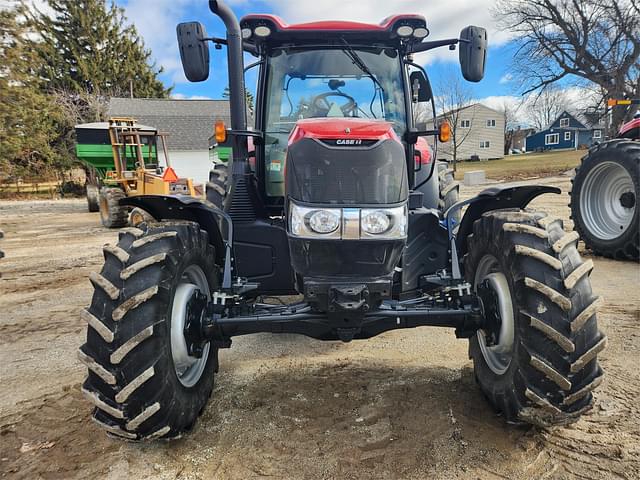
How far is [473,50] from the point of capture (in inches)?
129

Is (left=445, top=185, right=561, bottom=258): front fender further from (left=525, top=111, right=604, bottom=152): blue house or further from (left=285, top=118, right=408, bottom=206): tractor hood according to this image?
(left=525, top=111, right=604, bottom=152): blue house

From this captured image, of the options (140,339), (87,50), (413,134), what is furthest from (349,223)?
(87,50)

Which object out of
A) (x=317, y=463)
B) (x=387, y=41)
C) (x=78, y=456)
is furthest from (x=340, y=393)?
(x=387, y=41)

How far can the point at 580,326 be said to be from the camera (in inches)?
89.2

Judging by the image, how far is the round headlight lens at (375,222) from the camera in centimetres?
239

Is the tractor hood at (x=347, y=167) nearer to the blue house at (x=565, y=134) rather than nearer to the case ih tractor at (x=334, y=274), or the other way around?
the case ih tractor at (x=334, y=274)

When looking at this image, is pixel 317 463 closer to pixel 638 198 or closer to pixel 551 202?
pixel 638 198

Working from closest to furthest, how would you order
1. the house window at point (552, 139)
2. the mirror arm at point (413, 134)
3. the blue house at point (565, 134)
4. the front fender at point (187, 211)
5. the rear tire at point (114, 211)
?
the front fender at point (187, 211) < the mirror arm at point (413, 134) < the rear tire at point (114, 211) < the blue house at point (565, 134) < the house window at point (552, 139)

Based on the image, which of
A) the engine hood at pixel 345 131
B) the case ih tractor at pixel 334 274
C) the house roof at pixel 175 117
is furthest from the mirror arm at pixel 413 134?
the house roof at pixel 175 117

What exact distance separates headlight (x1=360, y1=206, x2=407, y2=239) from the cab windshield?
53.7 inches

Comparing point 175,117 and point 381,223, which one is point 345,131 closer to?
point 381,223

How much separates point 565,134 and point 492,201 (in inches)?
2798

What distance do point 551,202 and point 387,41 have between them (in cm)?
1110

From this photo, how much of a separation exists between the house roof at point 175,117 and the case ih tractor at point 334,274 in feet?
92.4
